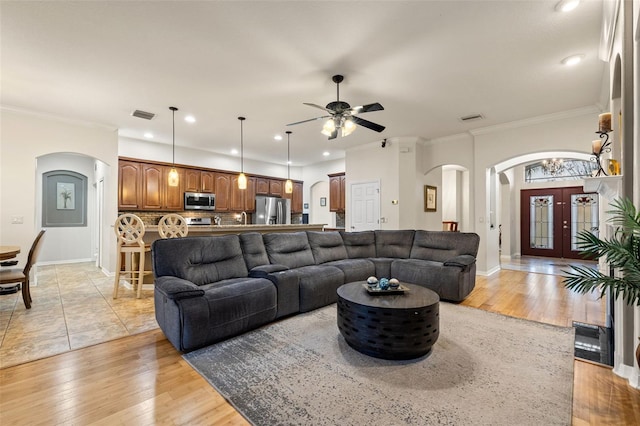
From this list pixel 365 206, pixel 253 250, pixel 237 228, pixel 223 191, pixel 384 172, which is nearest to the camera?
pixel 253 250

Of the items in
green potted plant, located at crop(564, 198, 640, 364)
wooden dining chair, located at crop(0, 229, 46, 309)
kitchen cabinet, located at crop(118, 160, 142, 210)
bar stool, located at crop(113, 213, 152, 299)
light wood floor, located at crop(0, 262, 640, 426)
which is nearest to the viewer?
green potted plant, located at crop(564, 198, 640, 364)

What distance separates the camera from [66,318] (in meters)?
3.37

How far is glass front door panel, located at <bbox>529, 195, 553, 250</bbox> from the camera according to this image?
845 centimetres

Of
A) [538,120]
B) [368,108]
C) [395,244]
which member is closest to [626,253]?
[368,108]

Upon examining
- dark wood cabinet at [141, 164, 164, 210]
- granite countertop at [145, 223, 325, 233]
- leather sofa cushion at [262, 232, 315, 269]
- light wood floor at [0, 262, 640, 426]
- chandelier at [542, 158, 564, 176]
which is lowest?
light wood floor at [0, 262, 640, 426]

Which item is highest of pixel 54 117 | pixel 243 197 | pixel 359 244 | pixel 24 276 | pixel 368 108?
pixel 54 117

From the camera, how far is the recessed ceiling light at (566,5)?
237 cm

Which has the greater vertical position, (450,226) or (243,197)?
(243,197)

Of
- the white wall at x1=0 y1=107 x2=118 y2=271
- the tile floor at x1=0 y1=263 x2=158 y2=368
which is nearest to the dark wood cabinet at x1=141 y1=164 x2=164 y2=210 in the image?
the white wall at x1=0 y1=107 x2=118 y2=271

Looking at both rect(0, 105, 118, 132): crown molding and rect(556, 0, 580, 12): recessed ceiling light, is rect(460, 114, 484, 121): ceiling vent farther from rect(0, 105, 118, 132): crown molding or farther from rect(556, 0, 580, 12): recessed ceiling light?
rect(0, 105, 118, 132): crown molding

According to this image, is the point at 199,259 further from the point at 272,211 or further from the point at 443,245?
the point at 272,211

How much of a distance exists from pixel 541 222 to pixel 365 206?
5.69 m

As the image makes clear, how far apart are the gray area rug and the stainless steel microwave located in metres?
4.89

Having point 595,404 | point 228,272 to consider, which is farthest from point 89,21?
point 595,404
